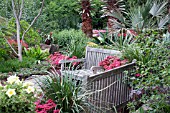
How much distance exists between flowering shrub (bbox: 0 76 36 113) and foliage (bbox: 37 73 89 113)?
66cm

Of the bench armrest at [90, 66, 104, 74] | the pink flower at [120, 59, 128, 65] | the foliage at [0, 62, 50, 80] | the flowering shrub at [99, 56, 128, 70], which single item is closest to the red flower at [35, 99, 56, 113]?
the bench armrest at [90, 66, 104, 74]

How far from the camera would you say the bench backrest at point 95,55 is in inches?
245

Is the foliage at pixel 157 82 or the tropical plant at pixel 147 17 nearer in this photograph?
the foliage at pixel 157 82

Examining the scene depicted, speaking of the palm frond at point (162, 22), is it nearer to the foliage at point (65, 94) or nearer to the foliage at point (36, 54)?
the foliage at point (36, 54)

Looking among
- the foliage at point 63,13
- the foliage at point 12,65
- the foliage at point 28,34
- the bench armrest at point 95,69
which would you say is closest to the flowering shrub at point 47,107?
the bench armrest at point 95,69

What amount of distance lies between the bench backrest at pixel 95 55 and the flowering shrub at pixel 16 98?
341 cm

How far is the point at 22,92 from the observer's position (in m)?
2.92

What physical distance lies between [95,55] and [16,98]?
3.74 m

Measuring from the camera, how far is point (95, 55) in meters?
6.42

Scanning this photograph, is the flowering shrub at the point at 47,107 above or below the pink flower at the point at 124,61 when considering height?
below

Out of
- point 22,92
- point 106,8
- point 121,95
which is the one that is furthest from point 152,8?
point 22,92

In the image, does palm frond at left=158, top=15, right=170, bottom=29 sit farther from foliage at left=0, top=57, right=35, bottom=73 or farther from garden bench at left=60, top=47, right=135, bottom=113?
foliage at left=0, top=57, right=35, bottom=73

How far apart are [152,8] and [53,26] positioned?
21.1 feet

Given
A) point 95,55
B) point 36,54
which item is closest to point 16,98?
point 95,55
